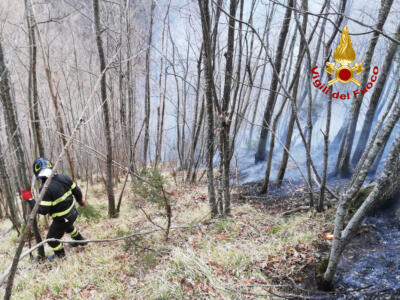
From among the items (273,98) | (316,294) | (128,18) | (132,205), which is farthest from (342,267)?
(128,18)

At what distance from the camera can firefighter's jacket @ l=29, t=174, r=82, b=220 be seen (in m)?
3.52

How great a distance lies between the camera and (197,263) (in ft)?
9.45

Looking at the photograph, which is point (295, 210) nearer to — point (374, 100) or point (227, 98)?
point (374, 100)

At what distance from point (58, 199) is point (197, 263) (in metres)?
2.33

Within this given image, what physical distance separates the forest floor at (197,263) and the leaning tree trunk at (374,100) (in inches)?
74.4

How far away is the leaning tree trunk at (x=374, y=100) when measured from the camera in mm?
3536

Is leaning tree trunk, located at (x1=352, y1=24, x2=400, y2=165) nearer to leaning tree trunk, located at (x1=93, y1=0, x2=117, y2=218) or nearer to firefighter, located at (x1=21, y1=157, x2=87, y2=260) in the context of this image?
leaning tree trunk, located at (x1=93, y1=0, x2=117, y2=218)

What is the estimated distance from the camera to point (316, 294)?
2.42 meters

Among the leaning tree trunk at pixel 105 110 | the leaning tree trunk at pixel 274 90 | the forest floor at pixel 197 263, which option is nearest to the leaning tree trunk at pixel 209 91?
the forest floor at pixel 197 263

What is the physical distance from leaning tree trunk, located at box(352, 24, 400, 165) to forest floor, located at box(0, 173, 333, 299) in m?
1.89

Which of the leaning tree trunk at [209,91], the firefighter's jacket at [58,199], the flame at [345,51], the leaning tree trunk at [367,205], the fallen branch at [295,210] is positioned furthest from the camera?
the fallen branch at [295,210]

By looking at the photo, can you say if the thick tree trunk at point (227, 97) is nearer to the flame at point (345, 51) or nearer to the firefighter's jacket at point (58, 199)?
the flame at point (345, 51)

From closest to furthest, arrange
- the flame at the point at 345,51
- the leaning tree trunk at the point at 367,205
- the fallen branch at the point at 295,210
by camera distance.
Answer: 1. the leaning tree trunk at the point at 367,205
2. the flame at the point at 345,51
3. the fallen branch at the point at 295,210

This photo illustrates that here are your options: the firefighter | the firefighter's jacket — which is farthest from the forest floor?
the firefighter's jacket
